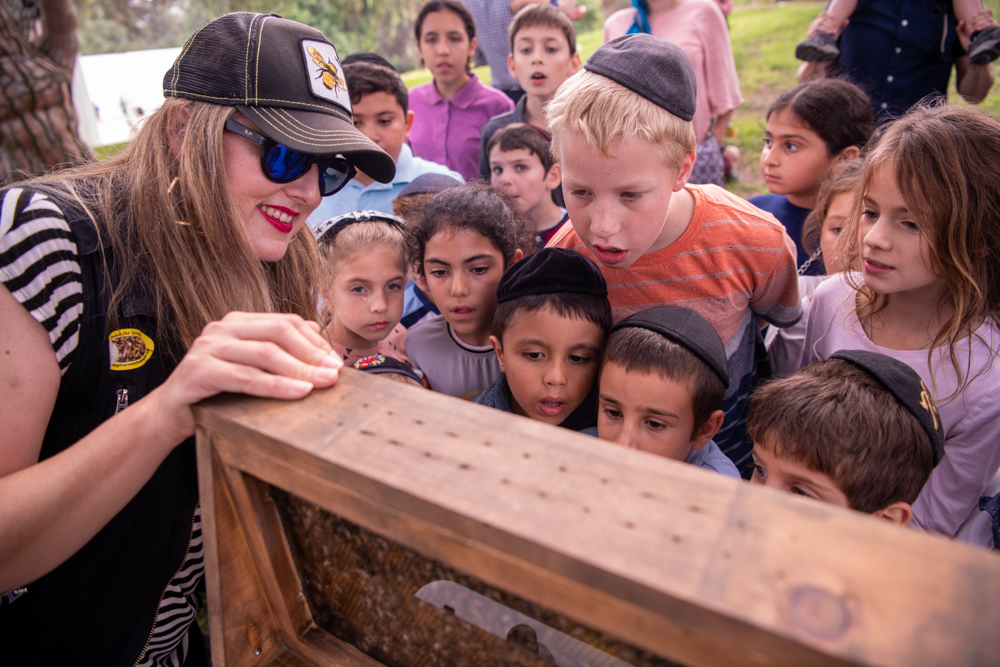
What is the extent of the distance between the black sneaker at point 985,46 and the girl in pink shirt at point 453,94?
286 cm

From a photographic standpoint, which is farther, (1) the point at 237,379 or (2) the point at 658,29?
(2) the point at 658,29

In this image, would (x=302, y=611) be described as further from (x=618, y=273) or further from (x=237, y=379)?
(x=618, y=273)

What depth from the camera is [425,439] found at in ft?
2.90

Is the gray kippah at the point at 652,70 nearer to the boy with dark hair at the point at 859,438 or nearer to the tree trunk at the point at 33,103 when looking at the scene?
the boy with dark hair at the point at 859,438

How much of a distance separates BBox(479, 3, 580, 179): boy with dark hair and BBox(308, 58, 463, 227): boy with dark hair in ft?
1.96

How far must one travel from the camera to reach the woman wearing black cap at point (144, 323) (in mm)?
1083

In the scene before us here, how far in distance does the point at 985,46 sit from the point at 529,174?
2507 mm

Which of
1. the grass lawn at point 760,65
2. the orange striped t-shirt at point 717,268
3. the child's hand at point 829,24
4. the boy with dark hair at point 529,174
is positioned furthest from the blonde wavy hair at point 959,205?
the grass lawn at point 760,65

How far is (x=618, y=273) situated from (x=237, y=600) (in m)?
1.52

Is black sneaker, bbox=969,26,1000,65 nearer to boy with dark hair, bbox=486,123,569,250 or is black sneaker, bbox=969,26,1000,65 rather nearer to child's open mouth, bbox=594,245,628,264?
boy with dark hair, bbox=486,123,569,250

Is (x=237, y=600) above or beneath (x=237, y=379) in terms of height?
beneath

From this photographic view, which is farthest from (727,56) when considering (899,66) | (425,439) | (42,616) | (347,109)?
(42,616)

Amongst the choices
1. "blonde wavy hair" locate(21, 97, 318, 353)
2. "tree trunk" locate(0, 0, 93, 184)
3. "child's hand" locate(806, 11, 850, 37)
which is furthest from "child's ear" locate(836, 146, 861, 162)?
"tree trunk" locate(0, 0, 93, 184)

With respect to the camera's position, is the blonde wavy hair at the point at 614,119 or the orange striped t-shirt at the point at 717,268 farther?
the orange striped t-shirt at the point at 717,268
